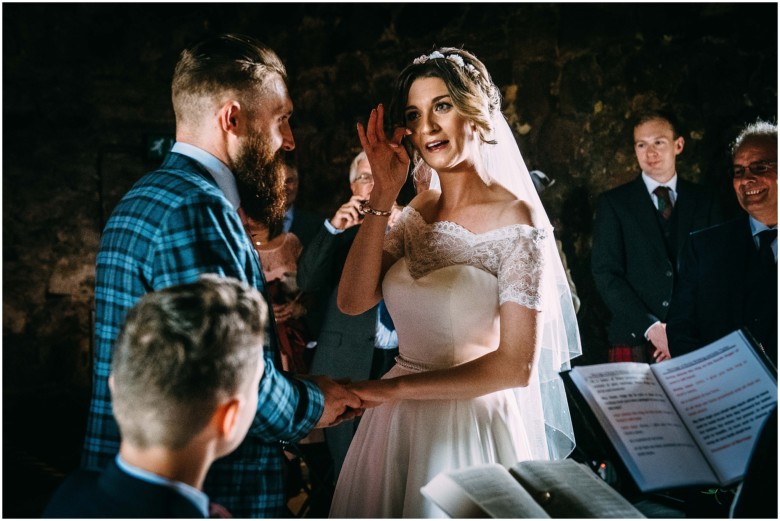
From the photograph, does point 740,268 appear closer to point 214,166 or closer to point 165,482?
point 214,166

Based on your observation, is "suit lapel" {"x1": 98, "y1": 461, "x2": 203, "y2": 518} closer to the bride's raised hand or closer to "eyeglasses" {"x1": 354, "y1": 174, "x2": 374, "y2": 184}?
the bride's raised hand

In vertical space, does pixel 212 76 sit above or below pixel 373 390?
above

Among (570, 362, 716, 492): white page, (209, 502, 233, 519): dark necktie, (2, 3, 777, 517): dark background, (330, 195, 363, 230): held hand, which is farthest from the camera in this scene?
(2, 3, 777, 517): dark background

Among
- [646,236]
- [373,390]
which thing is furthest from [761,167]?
[373,390]

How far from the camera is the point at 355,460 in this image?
1.94 m

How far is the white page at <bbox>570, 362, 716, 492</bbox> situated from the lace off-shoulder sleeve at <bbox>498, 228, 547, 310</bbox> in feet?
1.06

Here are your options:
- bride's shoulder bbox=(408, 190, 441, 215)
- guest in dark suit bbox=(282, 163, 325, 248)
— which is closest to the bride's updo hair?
bride's shoulder bbox=(408, 190, 441, 215)

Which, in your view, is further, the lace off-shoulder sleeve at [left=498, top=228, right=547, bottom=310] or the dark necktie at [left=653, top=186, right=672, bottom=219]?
the dark necktie at [left=653, top=186, right=672, bottom=219]

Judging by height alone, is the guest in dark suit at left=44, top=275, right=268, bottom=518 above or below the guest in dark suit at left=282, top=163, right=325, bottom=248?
below

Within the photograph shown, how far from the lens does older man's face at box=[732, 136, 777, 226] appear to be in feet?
8.39

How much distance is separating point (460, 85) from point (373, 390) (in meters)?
0.90

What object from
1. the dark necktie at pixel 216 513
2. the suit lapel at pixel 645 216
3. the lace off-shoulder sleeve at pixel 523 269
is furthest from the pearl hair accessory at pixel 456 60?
the suit lapel at pixel 645 216

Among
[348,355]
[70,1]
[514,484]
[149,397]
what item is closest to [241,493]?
[149,397]

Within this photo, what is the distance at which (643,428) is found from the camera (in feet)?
4.70
